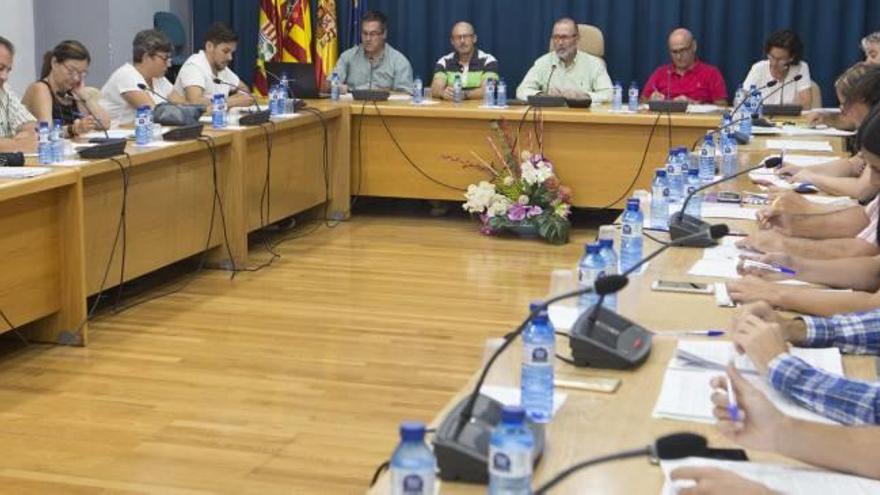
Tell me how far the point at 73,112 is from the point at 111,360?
1.87 meters

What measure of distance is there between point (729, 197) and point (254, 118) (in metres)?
2.73

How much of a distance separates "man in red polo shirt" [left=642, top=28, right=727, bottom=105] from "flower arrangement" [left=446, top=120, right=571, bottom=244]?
1.19 m

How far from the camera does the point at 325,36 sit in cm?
912

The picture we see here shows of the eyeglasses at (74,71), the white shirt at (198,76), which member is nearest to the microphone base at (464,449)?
the eyeglasses at (74,71)

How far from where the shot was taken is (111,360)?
453 cm

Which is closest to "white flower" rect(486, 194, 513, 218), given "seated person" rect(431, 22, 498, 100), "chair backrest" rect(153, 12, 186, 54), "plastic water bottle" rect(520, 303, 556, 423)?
"seated person" rect(431, 22, 498, 100)

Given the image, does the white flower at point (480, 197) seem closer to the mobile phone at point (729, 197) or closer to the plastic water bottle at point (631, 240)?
the mobile phone at point (729, 197)

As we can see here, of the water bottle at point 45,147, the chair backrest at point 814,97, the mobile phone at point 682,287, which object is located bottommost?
the mobile phone at point 682,287

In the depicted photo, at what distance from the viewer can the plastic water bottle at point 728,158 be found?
4.98m

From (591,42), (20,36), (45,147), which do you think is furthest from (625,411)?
(20,36)

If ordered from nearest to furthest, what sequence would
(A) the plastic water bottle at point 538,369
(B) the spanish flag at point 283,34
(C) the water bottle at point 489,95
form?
(A) the plastic water bottle at point 538,369
(C) the water bottle at point 489,95
(B) the spanish flag at point 283,34

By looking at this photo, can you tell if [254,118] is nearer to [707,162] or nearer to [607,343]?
[707,162]

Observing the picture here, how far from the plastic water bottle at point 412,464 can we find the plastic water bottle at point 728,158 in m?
3.64

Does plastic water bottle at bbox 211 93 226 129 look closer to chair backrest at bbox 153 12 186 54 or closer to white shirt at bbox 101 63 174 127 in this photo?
white shirt at bbox 101 63 174 127
